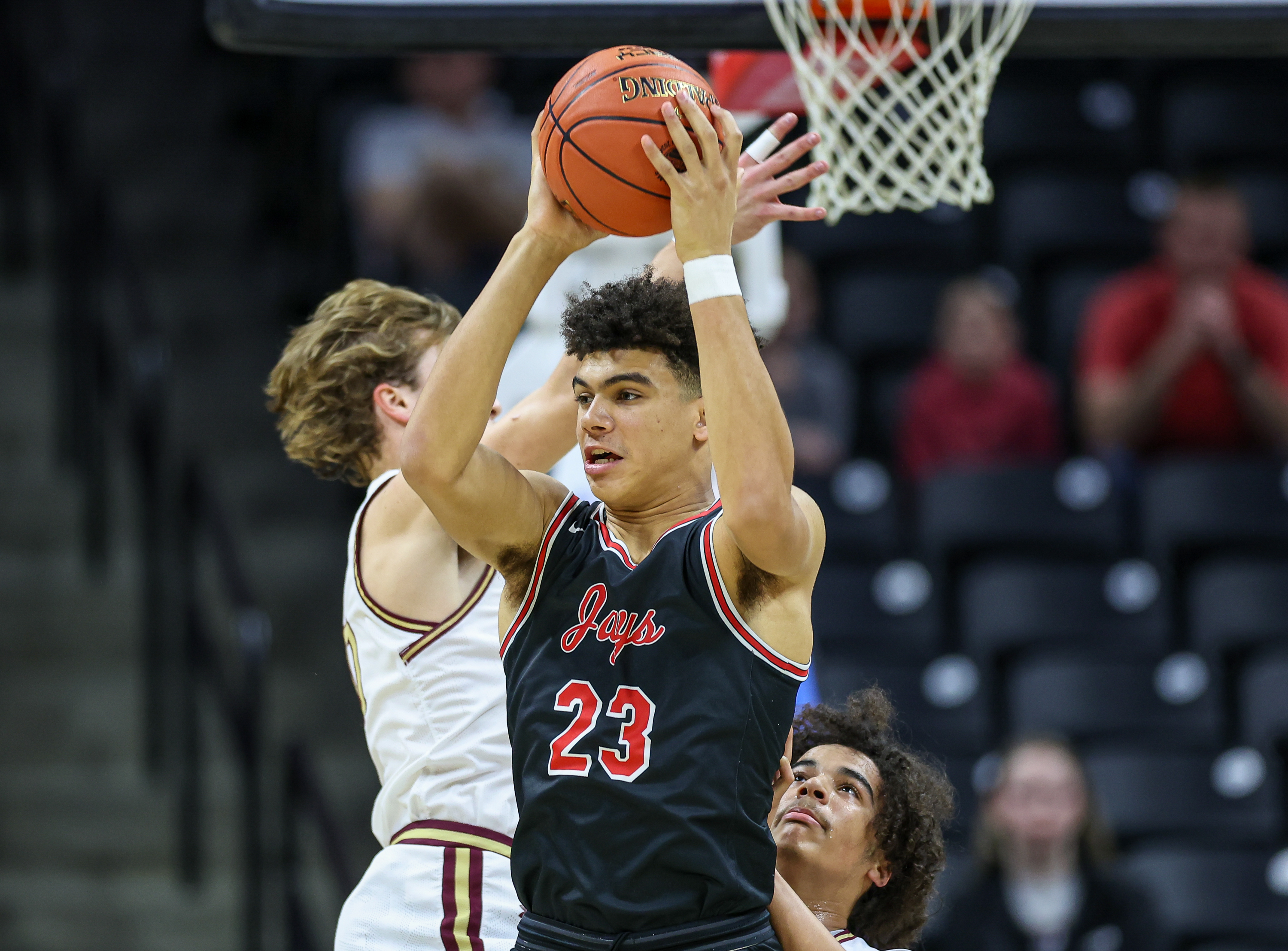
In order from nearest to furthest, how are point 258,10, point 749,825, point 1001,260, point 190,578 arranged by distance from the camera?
1. point 749,825
2. point 258,10
3. point 190,578
4. point 1001,260

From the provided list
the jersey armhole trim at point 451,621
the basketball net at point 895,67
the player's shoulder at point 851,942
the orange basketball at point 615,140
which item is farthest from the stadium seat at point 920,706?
the orange basketball at point 615,140

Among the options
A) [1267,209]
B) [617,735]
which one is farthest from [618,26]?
[1267,209]

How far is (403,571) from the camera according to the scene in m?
3.82

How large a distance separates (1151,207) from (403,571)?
7.27 meters

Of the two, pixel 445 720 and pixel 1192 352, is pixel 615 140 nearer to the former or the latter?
pixel 445 720

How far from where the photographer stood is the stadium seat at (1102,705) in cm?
802

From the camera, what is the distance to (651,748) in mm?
3082

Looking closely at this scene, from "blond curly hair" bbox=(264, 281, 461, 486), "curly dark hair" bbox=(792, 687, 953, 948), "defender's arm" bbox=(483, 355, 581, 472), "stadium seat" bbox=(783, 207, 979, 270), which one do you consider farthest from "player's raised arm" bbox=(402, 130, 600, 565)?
"stadium seat" bbox=(783, 207, 979, 270)

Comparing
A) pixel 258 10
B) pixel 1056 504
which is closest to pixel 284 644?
pixel 1056 504

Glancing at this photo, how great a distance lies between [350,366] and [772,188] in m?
1.01

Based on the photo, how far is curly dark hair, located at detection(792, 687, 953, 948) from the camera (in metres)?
3.88

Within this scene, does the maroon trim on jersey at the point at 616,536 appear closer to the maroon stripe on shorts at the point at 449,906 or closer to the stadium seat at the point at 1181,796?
the maroon stripe on shorts at the point at 449,906

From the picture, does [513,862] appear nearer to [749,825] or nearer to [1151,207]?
[749,825]

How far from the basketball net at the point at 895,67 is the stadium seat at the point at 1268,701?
4204 millimetres
